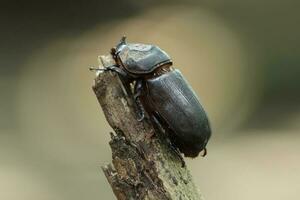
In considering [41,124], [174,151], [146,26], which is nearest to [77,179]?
[41,124]

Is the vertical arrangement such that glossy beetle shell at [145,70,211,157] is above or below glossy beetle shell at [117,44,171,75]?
below

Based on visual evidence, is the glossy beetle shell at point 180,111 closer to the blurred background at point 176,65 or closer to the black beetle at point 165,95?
the black beetle at point 165,95

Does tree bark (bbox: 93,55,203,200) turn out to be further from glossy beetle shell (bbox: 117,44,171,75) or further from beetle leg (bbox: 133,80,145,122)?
glossy beetle shell (bbox: 117,44,171,75)

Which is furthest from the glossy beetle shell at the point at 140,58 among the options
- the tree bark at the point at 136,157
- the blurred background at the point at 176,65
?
the blurred background at the point at 176,65

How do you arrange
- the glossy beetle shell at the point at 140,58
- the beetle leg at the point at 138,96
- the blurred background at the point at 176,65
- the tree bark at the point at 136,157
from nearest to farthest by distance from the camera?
the tree bark at the point at 136,157 < the beetle leg at the point at 138,96 < the glossy beetle shell at the point at 140,58 < the blurred background at the point at 176,65

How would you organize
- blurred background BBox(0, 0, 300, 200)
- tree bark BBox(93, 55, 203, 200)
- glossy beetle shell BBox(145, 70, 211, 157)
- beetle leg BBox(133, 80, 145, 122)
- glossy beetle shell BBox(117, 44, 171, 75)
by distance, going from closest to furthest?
tree bark BBox(93, 55, 203, 200) → beetle leg BBox(133, 80, 145, 122) → glossy beetle shell BBox(145, 70, 211, 157) → glossy beetle shell BBox(117, 44, 171, 75) → blurred background BBox(0, 0, 300, 200)

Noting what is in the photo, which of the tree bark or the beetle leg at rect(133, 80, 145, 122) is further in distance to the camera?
the beetle leg at rect(133, 80, 145, 122)

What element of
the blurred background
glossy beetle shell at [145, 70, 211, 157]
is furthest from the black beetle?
the blurred background
